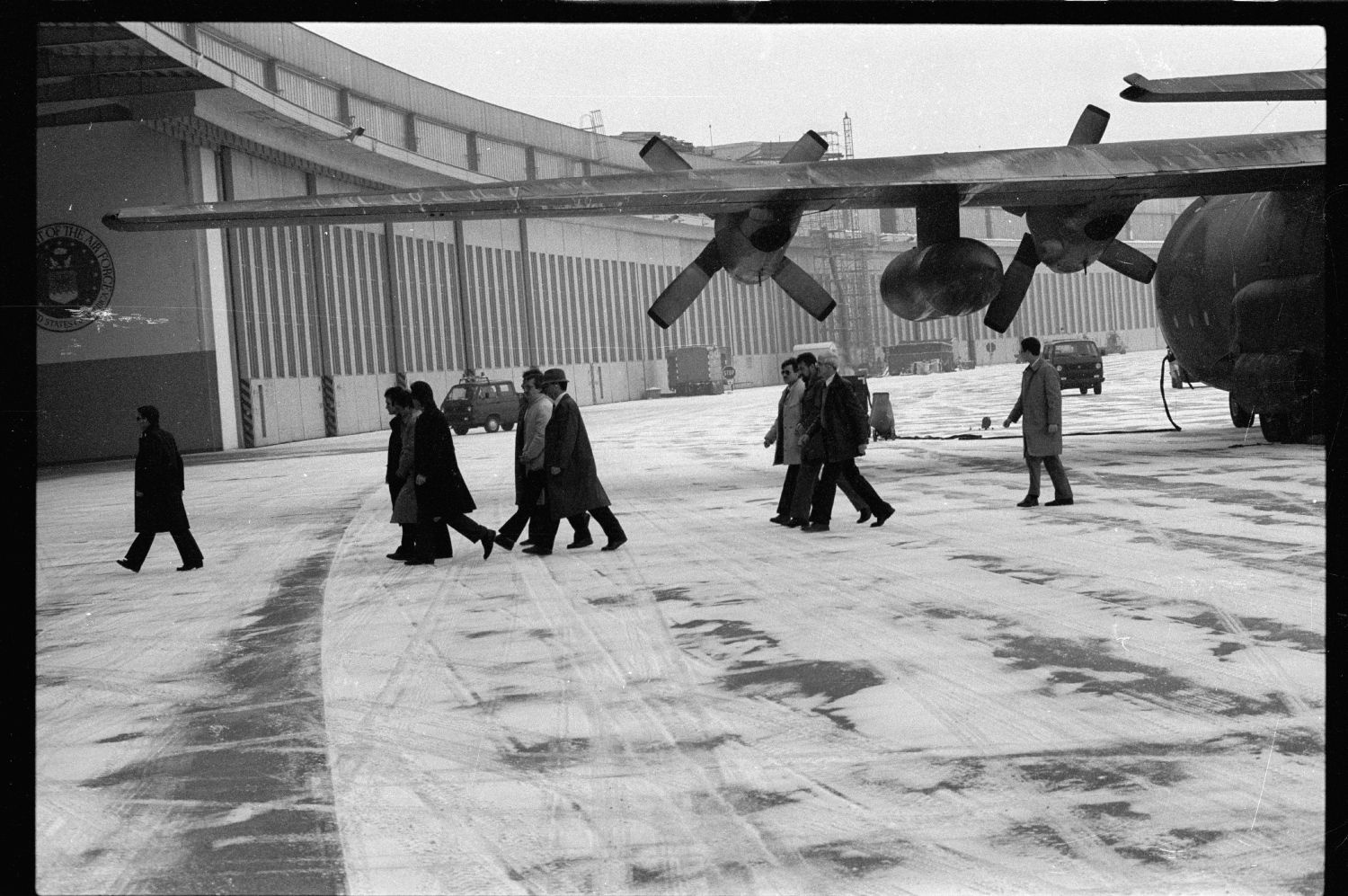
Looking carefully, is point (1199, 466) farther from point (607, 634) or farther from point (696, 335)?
point (607, 634)

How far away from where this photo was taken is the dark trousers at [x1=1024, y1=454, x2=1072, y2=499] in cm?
1332

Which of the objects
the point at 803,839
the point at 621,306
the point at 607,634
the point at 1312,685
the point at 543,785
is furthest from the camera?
the point at 621,306

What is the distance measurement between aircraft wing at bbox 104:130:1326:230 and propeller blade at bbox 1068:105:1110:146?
0.92m

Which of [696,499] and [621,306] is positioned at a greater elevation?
[621,306]

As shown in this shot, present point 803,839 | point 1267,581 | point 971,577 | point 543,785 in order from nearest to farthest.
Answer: point 803,839, point 543,785, point 1267,581, point 971,577

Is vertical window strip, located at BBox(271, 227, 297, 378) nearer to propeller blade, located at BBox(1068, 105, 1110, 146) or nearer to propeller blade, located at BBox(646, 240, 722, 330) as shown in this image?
propeller blade, located at BBox(646, 240, 722, 330)

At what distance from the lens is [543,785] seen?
493 cm

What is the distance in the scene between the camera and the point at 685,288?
13.3 m

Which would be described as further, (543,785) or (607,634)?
(607,634)

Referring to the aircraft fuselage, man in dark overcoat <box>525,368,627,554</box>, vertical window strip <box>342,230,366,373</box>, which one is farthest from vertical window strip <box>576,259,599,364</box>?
vertical window strip <box>342,230,366,373</box>

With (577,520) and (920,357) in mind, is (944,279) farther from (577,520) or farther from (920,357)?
(920,357)

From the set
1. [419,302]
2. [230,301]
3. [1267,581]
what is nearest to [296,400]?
[230,301]

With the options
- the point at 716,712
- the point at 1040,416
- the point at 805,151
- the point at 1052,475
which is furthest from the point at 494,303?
the point at 716,712

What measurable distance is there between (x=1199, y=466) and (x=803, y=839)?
14197mm
